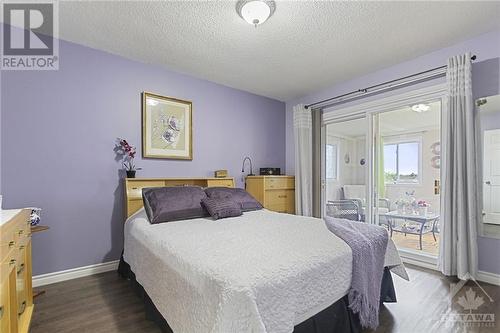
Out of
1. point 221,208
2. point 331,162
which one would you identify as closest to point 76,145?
point 221,208

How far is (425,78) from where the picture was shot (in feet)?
9.46

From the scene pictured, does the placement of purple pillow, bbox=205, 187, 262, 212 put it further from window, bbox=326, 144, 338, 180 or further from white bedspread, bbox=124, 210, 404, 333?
window, bbox=326, 144, 338, 180

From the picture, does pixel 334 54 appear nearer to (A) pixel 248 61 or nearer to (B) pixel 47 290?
(A) pixel 248 61

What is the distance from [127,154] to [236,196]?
4.54ft

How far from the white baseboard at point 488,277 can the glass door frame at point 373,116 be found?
376 millimetres

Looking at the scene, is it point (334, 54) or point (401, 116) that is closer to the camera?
point (334, 54)

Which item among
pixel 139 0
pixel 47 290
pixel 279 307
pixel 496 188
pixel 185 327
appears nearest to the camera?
pixel 279 307

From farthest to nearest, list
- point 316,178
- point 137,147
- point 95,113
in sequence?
point 316,178, point 137,147, point 95,113

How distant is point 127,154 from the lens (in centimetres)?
291

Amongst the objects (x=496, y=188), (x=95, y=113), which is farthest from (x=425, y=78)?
(x=95, y=113)

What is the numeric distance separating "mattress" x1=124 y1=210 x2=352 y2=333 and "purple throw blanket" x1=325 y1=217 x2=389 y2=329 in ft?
0.20

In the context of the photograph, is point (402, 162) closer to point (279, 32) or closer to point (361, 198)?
point (361, 198)

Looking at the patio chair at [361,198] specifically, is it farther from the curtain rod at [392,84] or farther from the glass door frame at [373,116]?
the curtain rod at [392,84]

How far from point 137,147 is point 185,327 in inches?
90.6
